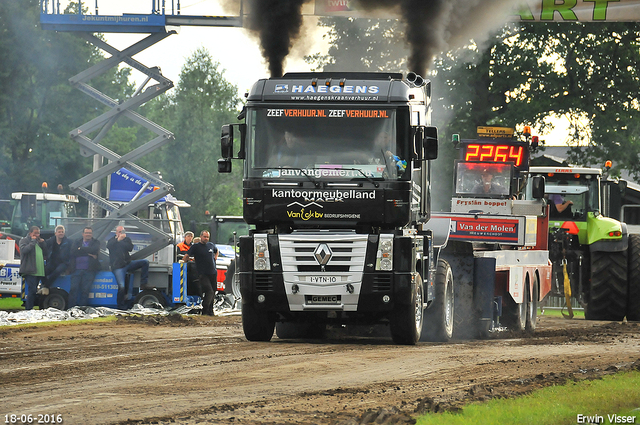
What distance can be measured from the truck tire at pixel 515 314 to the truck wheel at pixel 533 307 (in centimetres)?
24

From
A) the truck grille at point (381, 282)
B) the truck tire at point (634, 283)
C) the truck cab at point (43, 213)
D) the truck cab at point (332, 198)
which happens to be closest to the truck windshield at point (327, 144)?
the truck cab at point (332, 198)

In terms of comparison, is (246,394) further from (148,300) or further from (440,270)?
(148,300)

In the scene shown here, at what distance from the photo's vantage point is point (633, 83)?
3356 cm

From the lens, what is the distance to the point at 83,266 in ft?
68.5

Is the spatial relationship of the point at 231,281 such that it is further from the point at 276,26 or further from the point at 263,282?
the point at 263,282

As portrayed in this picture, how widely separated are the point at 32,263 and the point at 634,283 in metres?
12.6

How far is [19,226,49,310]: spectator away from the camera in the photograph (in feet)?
68.4

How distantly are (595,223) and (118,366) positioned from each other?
13.8 meters

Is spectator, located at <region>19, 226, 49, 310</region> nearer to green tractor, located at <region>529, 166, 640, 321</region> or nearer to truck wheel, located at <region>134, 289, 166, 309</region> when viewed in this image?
truck wheel, located at <region>134, 289, 166, 309</region>

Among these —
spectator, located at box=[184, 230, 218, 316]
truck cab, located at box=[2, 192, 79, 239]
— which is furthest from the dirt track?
truck cab, located at box=[2, 192, 79, 239]

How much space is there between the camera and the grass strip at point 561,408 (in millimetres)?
7664

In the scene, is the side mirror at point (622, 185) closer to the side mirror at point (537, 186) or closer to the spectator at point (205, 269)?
the side mirror at point (537, 186)

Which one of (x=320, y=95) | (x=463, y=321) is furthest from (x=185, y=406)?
(x=463, y=321)

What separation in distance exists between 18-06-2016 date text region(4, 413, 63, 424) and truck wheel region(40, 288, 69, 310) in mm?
14051
